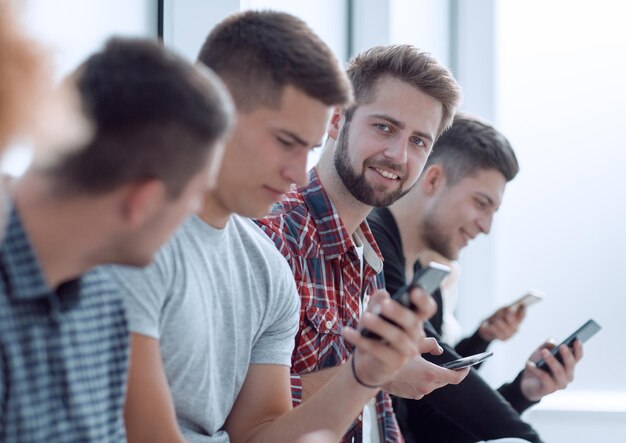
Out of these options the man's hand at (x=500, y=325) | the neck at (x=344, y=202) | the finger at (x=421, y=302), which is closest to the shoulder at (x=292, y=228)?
the neck at (x=344, y=202)

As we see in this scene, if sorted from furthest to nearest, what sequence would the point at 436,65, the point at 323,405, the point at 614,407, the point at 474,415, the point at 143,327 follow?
the point at 614,407 < the point at 474,415 < the point at 436,65 < the point at 323,405 < the point at 143,327

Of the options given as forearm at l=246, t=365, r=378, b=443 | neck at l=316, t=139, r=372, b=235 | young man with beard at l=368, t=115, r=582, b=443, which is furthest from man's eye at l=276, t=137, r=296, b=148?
young man with beard at l=368, t=115, r=582, b=443

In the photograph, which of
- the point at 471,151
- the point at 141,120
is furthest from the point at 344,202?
the point at 141,120

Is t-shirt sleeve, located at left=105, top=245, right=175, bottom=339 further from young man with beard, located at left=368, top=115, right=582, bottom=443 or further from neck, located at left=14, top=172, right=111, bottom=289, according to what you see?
young man with beard, located at left=368, top=115, right=582, bottom=443

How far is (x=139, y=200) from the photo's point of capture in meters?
1.00

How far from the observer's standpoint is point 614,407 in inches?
163

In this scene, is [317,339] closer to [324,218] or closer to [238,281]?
[324,218]

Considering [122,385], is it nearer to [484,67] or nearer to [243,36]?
[243,36]

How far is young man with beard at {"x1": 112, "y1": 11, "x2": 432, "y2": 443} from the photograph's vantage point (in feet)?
4.34

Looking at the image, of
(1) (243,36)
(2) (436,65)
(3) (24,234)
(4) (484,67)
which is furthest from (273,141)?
(4) (484,67)

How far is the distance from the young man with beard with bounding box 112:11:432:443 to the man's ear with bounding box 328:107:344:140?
2.29ft

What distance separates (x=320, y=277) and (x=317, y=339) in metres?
0.13

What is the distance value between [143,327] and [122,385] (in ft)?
0.39

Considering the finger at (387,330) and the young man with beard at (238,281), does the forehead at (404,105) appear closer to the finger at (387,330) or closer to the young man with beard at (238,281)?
the young man with beard at (238,281)
